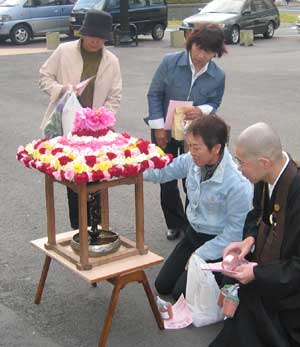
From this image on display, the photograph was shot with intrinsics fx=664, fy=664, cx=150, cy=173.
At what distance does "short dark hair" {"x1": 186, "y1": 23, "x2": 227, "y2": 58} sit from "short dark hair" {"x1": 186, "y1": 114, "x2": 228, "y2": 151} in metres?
0.81

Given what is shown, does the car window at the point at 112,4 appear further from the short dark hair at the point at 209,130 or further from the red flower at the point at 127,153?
the red flower at the point at 127,153

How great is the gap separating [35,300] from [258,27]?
63.6 feet

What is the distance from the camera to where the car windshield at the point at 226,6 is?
21.6 metres

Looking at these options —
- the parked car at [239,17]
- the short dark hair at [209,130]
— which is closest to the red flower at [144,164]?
the short dark hair at [209,130]

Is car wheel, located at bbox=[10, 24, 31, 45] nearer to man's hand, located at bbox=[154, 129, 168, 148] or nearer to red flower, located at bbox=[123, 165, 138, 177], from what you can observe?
man's hand, located at bbox=[154, 129, 168, 148]

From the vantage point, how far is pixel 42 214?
591 centimetres

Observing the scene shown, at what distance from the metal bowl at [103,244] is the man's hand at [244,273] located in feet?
2.64

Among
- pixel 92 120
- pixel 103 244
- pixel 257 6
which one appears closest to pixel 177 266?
pixel 103 244

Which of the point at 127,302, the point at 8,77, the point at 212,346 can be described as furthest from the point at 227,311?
the point at 8,77

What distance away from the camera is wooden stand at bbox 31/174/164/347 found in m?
3.57

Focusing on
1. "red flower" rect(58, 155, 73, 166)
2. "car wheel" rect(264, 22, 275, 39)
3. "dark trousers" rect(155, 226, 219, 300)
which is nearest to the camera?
"red flower" rect(58, 155, 73, 166)

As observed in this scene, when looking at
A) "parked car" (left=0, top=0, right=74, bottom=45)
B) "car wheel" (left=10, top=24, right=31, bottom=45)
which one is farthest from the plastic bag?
"car wheel" (left=10, top=24, right=31, bottom=45)

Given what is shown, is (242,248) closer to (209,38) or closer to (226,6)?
(209,38)

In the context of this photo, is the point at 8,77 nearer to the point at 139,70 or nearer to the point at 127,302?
the point at 139,70
